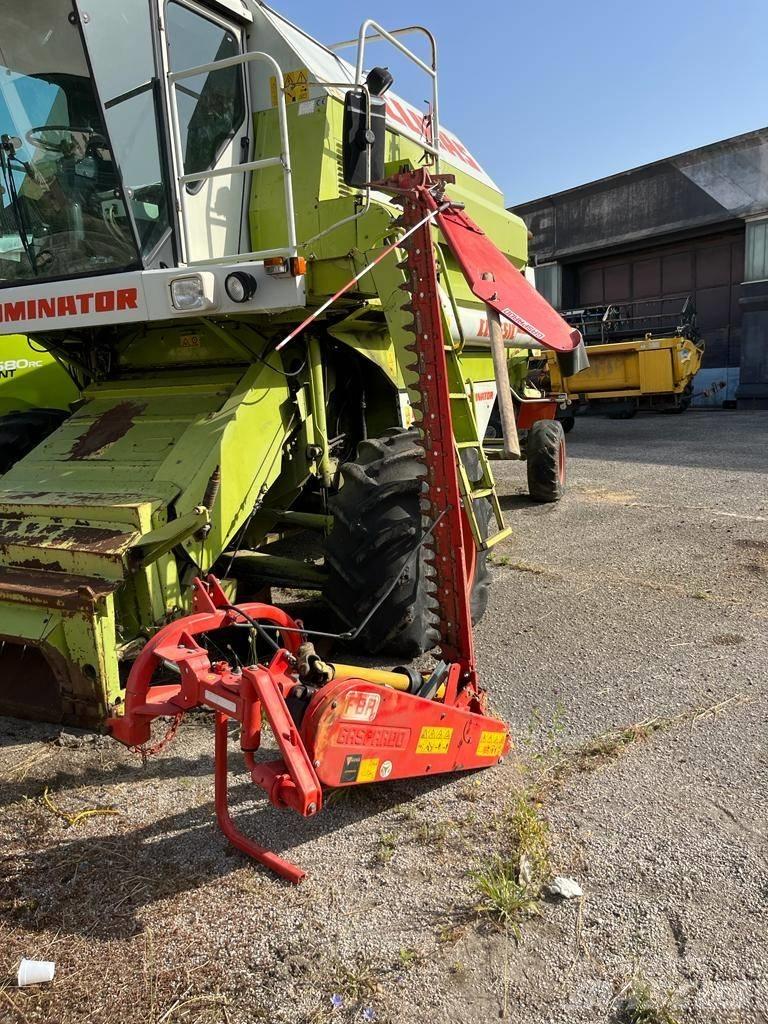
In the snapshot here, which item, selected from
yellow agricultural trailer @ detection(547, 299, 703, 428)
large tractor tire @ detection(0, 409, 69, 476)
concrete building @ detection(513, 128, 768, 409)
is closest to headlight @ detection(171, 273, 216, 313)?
large tractor tire @ detection(0, 409, 69, 476)

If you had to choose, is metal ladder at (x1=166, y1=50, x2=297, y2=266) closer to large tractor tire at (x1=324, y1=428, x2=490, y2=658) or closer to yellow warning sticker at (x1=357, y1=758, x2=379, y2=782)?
large tractor tire at (x1=324, y1=428, x2=490, y2=658)

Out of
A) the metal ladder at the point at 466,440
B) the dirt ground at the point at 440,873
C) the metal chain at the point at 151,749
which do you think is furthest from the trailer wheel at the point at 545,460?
the metal chain at the point at 151,749

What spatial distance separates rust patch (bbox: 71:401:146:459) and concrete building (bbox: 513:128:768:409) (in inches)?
641

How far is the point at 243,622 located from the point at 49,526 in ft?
4.37

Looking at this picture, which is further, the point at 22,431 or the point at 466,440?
the point at 22,431

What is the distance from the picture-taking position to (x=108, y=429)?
3.73 metres

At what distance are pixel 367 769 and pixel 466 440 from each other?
1.52 m

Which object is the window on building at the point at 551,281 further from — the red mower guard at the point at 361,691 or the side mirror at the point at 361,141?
the red mower guard at the point at 361,691

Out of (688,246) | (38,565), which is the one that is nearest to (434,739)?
(38,565)

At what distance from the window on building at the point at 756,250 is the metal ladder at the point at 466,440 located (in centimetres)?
1841

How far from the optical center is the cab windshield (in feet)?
11.0

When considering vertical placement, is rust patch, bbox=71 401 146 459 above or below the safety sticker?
above

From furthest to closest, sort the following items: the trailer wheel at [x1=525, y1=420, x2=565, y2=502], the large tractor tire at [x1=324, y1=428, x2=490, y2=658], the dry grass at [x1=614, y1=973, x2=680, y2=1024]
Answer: the trailer wheel at [x1=525, y1=420, x2=565, y2=502], the large tractor tire at [x1=324, y1=428, x2=490, y2=658], the dry grass at [x1=614, y1=973, x2=680, y2=1024]

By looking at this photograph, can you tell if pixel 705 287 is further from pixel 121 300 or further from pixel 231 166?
pixel 121 300
